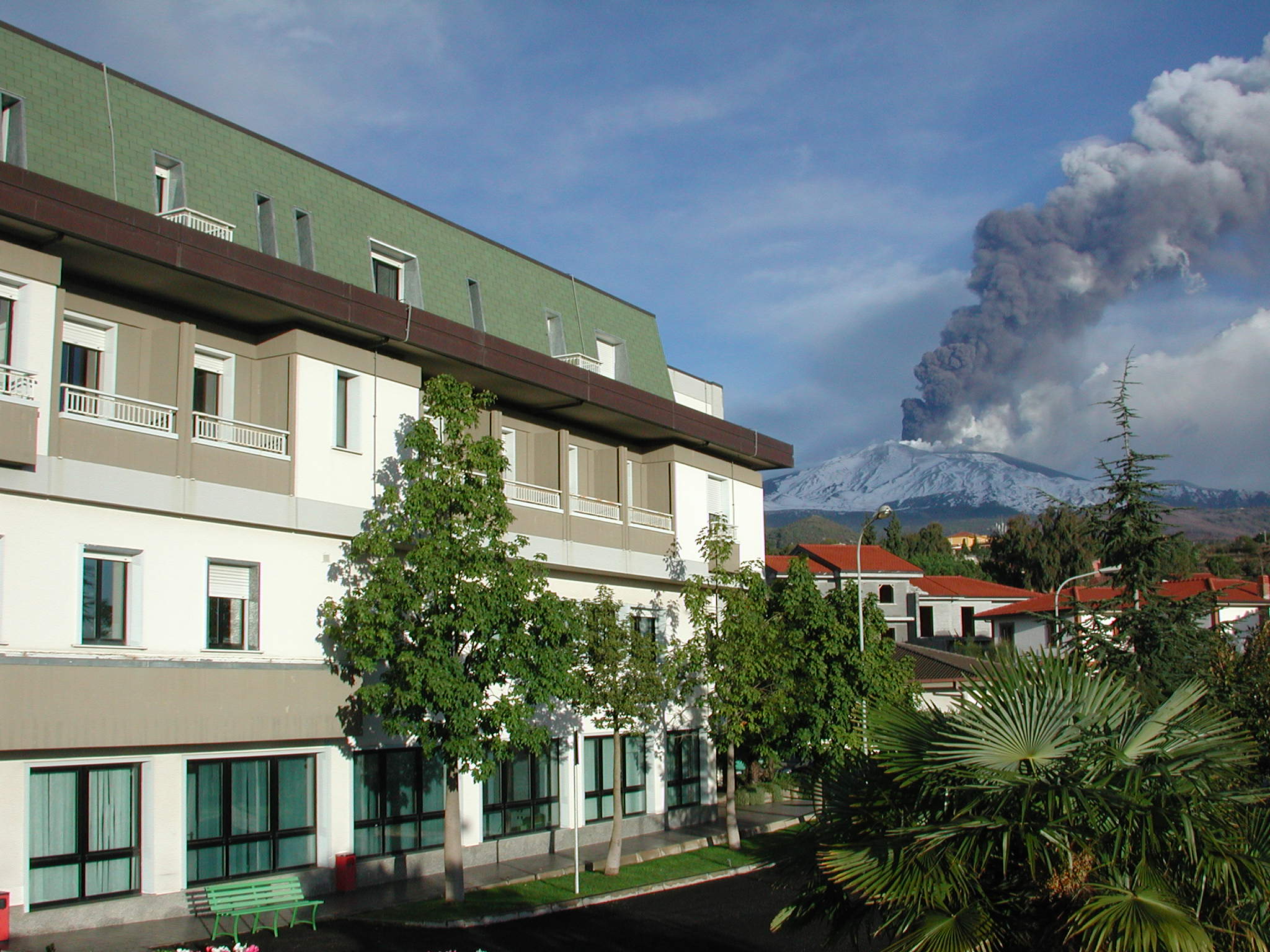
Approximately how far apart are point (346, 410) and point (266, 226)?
4.04 meters

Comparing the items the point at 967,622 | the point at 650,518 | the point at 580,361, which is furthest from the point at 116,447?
the point at 967,622

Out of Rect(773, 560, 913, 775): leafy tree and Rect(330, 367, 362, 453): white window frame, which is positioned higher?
Rect(330, 367, 362, 453): white window frame

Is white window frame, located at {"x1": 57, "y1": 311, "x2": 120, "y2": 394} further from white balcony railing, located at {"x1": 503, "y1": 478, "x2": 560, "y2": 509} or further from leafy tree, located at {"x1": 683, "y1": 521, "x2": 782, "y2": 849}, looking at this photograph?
leafy tree, located at {"x1": 683, "y1": 521, "x2": 782, "y2": 849}

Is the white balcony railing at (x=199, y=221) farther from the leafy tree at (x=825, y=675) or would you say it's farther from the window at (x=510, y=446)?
the leafy tree at (x=825, y=675)

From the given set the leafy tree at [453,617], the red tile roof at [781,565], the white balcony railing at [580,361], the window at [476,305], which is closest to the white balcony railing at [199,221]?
the leafy tree at [453,617]

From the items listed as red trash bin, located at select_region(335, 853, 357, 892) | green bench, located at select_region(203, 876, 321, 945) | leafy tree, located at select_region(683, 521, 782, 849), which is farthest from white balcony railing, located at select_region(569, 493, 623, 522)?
green bench, located at select_region(203, 876, 321, 945)

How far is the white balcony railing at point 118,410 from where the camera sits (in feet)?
63.0

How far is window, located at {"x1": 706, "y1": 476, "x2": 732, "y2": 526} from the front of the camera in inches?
1447

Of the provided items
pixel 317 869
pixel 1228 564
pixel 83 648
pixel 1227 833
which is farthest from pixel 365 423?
pixel 1228 564

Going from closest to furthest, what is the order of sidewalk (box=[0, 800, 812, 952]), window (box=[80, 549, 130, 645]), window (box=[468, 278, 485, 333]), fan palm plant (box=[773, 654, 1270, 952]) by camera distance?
fan palm plant (box=[773, 654, 1270, 952]) < sidewalk (box=[0, 800, 812, 952]) < window (box=[80, 549, 130, 645]) < window (box=[468, 278, 485, 333])

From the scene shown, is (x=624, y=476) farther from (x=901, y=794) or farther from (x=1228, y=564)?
(x=1228, y=564)

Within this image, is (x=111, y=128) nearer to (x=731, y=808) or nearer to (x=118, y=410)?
(x=118, y=410)

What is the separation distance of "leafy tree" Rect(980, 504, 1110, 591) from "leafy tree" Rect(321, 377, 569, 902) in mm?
92493

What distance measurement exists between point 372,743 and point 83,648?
657 centimetres
